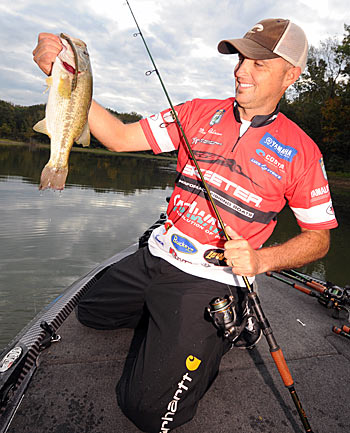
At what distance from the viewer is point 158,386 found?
2.13 metres

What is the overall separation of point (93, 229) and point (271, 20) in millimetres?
7242

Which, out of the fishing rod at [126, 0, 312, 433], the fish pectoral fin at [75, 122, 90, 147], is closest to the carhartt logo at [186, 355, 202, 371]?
the fishing rod at [126, 0, 312, 433]

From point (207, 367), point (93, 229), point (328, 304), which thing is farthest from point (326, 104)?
point (207, 367)

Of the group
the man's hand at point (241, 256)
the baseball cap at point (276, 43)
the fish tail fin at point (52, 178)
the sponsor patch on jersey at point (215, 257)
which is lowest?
the sponsor patch on jersey at point (215, 257)

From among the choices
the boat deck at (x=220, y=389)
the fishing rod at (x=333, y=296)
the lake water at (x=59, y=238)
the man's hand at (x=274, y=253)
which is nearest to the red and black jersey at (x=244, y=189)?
the man's hand at (x=274, y=253)

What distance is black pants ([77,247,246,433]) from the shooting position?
2086mm

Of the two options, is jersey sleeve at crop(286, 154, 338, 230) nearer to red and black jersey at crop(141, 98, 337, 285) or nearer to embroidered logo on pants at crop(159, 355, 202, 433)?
red and black jersey at crop(141, 98, 337, 285)

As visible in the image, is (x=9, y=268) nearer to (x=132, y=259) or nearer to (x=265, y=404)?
(x=132, y=259)

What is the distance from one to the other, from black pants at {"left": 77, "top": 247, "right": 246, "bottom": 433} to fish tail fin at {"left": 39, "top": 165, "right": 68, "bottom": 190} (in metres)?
1.22

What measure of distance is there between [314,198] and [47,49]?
2073mm

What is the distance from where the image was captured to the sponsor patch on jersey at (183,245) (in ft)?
8.26

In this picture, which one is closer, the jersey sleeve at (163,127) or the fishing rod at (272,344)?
the fishing rod at (272,344)

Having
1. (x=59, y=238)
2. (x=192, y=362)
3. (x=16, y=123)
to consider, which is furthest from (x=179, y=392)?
(x=16, y=123)

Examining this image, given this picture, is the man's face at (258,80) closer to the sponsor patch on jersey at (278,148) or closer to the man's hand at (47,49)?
the sponsor patch on jersey at (278,148)
